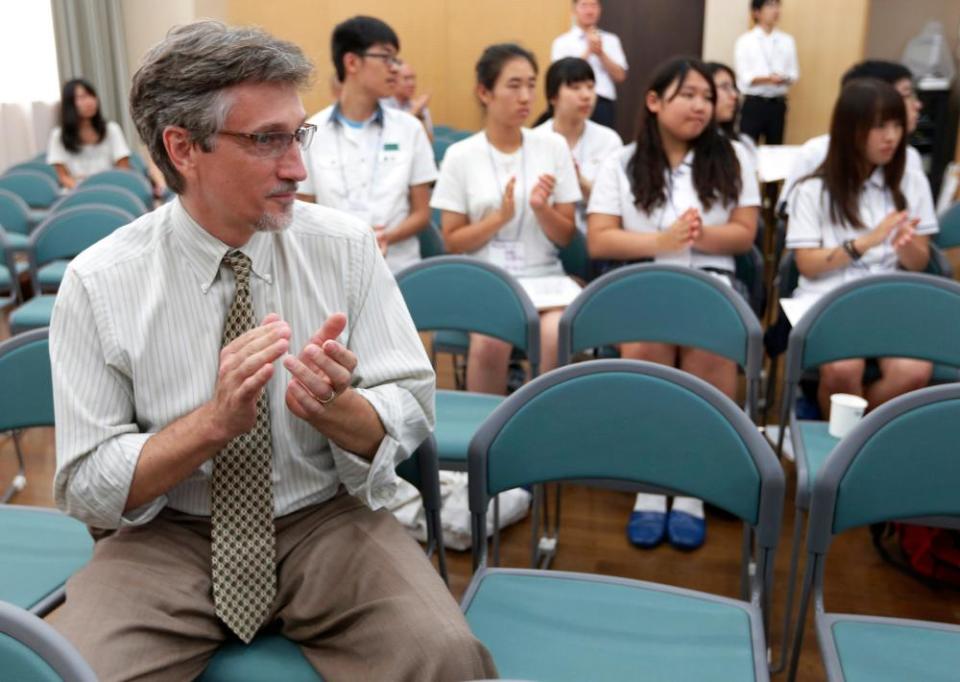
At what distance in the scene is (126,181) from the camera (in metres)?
5.14

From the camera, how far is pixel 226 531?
1445 millimetres

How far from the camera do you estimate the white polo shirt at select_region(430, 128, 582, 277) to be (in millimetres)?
3264

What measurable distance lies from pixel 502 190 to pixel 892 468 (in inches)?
78.5

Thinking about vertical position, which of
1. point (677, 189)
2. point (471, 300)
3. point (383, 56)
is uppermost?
point (383, 56)

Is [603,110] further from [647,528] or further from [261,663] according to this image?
[261,663]

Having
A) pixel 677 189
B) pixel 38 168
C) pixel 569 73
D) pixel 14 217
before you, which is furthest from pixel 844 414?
pixel 38 168

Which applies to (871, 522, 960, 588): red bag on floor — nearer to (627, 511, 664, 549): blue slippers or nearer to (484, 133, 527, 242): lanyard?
(627, 511, 664, 549): blue slippers

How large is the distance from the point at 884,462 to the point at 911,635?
0.28 m

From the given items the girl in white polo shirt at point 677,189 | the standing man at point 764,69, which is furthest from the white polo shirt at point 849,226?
the standing man at point 764,69

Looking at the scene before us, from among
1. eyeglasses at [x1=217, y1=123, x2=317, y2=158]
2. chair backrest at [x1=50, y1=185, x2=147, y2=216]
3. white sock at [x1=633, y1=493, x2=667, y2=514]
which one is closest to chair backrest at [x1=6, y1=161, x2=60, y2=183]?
chair backrest at [x1=50, y1=185, x2=147, y2=216]

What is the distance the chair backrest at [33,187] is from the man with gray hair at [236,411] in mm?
4407

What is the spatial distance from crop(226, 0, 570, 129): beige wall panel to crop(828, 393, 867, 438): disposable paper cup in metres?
6.98

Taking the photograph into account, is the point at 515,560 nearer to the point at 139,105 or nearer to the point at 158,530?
the point at 158,530

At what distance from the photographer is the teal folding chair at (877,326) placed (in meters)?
2.25
